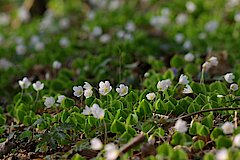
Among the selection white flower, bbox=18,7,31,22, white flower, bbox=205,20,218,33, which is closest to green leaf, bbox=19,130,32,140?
white flower, bbox=205,20,218,33

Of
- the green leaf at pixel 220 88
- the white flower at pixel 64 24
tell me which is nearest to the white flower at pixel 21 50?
the white flower at pixel 64 24

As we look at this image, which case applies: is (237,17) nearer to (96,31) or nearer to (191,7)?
(191,7)

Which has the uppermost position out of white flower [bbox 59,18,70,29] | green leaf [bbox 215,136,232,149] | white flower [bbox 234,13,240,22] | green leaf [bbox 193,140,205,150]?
white flower [bbox 59,18,70,29]

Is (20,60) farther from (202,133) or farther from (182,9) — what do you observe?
(202,133)

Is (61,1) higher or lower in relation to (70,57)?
higher

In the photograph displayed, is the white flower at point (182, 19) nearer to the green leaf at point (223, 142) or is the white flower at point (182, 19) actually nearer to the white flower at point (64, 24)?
the white flower at point (64, 24)

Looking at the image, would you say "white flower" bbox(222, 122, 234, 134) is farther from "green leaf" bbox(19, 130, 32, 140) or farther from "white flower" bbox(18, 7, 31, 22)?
"white flower" bbox(18, 7, 31, 22)

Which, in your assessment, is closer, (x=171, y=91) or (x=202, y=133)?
(x=202, y=133)

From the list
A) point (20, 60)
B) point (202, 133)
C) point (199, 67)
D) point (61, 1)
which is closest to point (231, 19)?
point (199, 67)
